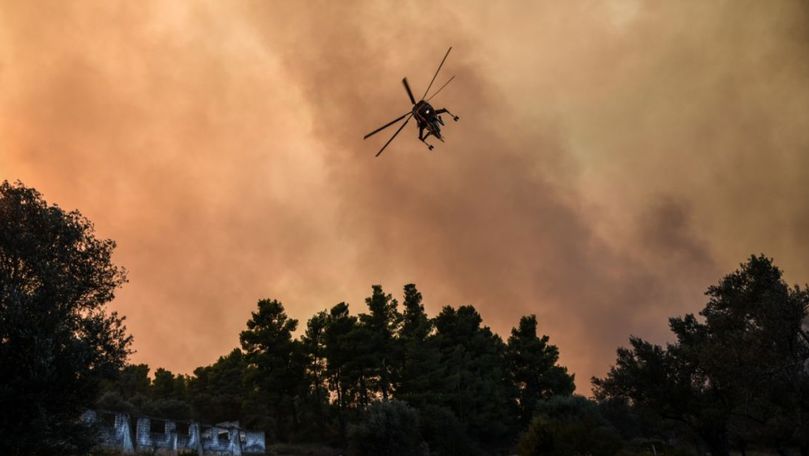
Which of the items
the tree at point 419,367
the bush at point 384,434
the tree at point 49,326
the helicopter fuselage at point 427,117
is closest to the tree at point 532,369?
the tree at point 419,367

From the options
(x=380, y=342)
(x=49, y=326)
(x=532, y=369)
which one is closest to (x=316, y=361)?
(x=380, y=342)

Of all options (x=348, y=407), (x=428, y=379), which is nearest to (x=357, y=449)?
(x=428, y=379)

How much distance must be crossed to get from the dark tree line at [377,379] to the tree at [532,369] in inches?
9.4

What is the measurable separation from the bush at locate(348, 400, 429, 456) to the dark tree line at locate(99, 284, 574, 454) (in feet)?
8.65

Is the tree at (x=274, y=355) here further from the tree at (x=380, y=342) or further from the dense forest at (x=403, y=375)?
the tree at (x=380, y=342)

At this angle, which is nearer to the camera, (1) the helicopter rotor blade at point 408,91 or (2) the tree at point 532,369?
(1) the helicopter rotor blade at point 408,91

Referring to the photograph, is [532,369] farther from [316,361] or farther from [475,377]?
[316,361]

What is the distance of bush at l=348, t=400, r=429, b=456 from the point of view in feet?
159

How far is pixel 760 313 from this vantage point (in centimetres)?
3347

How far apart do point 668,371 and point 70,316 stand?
52689 millimetres

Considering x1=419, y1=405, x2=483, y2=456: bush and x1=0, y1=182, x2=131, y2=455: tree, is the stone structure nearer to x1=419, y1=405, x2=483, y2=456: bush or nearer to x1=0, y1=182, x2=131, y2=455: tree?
x1=0, y1=182, x2=131, y2=455: tree

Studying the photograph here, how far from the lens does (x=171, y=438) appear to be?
41.1 metres

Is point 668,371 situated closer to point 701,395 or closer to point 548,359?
point 701,395

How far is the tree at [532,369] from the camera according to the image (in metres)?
86.8
